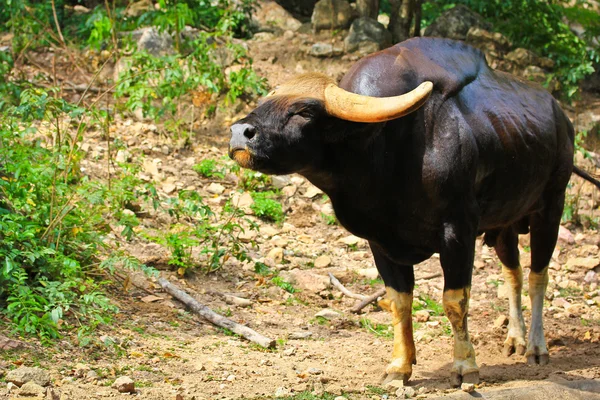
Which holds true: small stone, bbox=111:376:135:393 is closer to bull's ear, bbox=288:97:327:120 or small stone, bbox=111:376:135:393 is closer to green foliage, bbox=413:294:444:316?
bull's ear, bbox=288:97:327:120

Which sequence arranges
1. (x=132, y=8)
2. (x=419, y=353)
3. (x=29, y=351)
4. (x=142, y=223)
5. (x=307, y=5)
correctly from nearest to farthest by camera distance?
1. (x=29, y=351)
2. (x=419, y=353)
3. (x=142, y=223)
4. (x=132, y=8)
5. (x=307, y=5)

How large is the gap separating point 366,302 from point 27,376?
3364 mm

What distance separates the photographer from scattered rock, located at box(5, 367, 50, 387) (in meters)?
4.68

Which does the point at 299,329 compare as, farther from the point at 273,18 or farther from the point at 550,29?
the point at 550,29

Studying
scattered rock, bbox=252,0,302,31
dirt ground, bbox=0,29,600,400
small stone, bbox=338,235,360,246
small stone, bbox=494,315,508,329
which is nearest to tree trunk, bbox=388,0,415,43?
scattered rock, bbox=252,0,302,31

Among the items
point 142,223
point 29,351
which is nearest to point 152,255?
point 142,223

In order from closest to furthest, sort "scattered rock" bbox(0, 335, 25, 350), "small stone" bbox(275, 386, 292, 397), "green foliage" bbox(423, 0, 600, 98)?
1. "small stone" bbox(275, 386, 292, 397)
2. "scattered rock" bbox(0, 335, 25, 350)
3. "green foliage" bbox(423, 0, 600, 98)

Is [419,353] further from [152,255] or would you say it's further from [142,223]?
[142,223]

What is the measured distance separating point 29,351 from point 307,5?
10.9 meters

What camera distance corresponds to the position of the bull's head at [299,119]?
15.1 ft

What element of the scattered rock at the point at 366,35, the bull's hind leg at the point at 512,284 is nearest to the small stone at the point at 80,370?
the bull's hind leg at the point at 512,284

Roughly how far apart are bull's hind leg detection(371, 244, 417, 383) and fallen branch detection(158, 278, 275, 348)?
0.97 metres

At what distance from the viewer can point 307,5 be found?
49.5 ft

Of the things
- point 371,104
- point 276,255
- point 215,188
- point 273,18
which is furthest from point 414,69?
point 273,18
